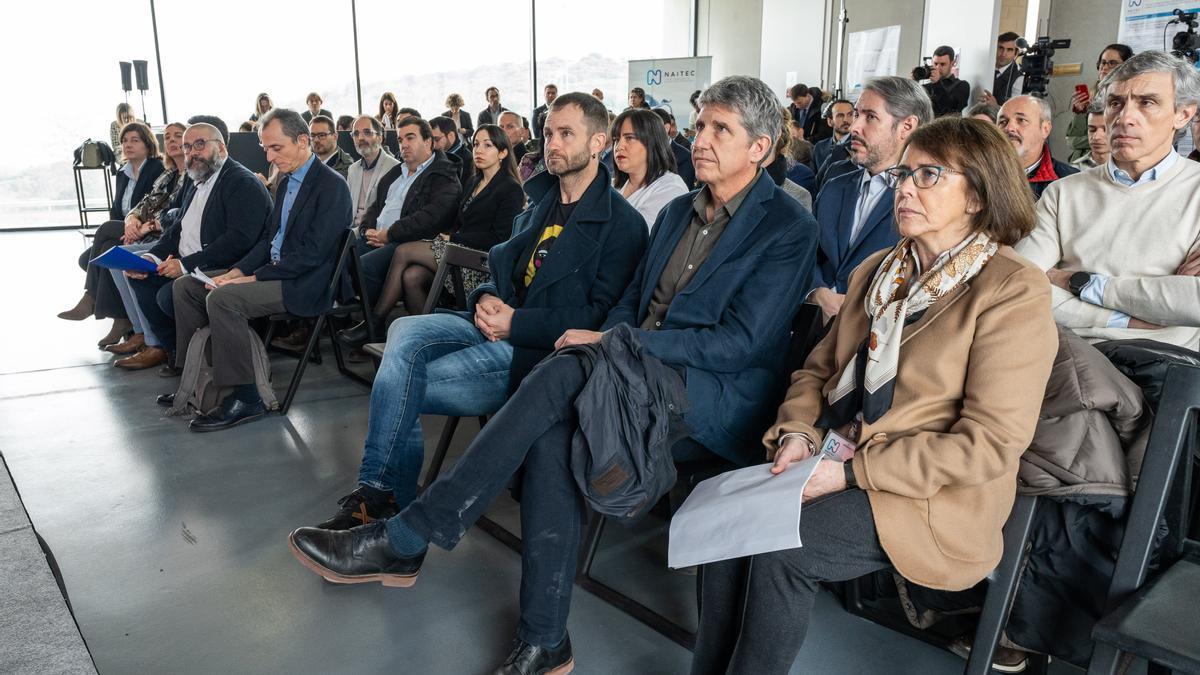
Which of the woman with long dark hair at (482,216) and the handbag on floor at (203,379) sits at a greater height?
the woman with long dark hair at (482,216)

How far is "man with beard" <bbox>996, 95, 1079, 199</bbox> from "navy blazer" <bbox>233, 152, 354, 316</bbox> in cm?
277

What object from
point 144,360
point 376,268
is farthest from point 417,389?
point 144,360

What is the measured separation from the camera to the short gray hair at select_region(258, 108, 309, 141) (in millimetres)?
3754

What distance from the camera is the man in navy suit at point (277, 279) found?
138 inches

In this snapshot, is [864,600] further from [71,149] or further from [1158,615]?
[71,149]

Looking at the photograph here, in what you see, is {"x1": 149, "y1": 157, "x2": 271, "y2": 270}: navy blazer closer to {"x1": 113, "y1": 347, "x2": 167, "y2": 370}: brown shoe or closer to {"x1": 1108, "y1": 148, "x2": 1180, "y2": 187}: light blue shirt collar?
{"x1": 113, "y1": 347, "x2": 167, "y2": 370}: brown shoe

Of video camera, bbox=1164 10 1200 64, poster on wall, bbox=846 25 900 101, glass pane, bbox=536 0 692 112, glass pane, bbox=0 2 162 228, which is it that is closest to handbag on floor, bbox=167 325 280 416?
video camera, bbox=1164 10 1200 64

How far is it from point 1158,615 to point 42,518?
9.57 ft

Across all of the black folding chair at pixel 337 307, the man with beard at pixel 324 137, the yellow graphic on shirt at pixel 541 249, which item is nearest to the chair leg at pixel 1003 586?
the yellow graphic on shirt at pixel 541 249

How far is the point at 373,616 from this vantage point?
6.83 feet

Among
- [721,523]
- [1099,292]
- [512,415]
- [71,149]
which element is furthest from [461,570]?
[71,149]

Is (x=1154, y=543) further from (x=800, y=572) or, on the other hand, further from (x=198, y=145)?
(x=198, y=145)

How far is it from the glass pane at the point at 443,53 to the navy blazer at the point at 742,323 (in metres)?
10.2

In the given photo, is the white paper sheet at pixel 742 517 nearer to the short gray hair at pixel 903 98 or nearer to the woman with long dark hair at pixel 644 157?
the short gray hair at pixel 903 98
